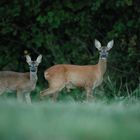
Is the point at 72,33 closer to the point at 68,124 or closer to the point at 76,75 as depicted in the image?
the point at 76,75

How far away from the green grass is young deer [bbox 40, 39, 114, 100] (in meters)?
10.6

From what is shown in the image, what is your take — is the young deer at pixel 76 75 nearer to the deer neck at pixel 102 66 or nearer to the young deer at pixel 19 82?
the deer neck at pixel 102 66

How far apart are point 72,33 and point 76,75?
253 centimetres

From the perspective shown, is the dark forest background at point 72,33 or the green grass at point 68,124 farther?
the dark forest background at point 72,33

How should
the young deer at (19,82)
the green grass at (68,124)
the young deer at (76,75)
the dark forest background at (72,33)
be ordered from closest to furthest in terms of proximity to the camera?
the green grass at (68,124)
the young deer at (19,82)
the young deer at (76,75)
the dark forest background at (72,33)

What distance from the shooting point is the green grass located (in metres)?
3.03

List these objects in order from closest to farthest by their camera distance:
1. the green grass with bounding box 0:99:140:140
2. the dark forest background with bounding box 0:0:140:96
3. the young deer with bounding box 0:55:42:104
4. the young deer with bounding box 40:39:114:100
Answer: the green grass with bounding box 0:99:140:140 < the young deer with bounding box 0:55:42:104 < the young deer with bounding box 40:39:114:100 < the dark forest background with bounding box 0:0:140:96

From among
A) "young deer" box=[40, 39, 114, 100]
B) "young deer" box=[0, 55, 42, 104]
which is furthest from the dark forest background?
"young deer" box=[0, 55, 42, 104]

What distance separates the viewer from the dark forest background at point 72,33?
15758 mm

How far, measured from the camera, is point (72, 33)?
1652 centimetres

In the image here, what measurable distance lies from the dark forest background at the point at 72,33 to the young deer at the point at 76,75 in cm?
123

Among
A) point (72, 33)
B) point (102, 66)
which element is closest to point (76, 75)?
point (102, 66)

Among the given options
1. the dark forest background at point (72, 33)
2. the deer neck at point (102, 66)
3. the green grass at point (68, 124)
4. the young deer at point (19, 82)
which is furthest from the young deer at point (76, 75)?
the green grass at point (68, 124)

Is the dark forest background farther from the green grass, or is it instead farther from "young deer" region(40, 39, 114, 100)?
the green grass
